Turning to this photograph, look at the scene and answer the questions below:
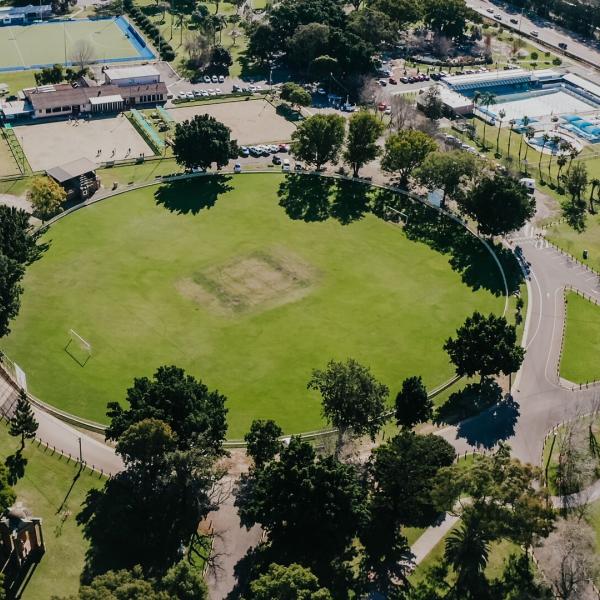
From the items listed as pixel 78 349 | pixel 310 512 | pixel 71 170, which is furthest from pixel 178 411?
pixel 71 170

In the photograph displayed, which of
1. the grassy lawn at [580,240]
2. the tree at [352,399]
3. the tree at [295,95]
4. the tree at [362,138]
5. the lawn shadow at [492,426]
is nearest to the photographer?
the tree at [352,399]

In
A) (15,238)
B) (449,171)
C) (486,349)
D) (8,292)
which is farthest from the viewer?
(449,171)

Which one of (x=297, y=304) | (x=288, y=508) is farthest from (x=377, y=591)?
(x=297, y=304)

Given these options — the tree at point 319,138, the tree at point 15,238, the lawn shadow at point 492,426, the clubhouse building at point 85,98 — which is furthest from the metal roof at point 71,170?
the lawn shadow at point 492,426

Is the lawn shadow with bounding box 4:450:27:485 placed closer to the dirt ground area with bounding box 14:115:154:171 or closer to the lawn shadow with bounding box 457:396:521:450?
the lawn shadow with bounding box 457:396:521:450

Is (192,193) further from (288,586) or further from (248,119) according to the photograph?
(288,586)

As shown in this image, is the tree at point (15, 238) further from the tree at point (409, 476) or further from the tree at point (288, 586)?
the tree at point (288, 586)
